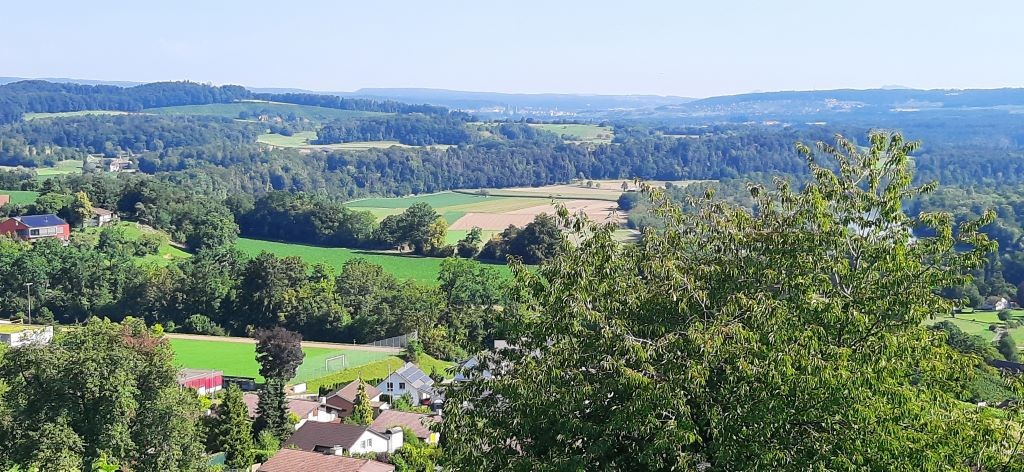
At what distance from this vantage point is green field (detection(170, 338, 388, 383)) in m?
34.9

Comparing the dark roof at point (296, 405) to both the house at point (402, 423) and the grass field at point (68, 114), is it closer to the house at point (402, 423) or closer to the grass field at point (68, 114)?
the house at point (402, 423)

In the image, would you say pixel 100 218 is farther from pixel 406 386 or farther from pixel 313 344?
pixel 406 386

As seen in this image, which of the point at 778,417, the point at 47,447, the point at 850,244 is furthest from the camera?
the point at 47,447

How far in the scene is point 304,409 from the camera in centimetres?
2856

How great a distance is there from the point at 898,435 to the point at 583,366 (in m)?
2.41

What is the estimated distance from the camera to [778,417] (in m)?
7.29

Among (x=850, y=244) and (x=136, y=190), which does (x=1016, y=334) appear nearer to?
(x=850, y=244)

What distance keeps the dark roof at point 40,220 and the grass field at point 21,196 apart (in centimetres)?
654

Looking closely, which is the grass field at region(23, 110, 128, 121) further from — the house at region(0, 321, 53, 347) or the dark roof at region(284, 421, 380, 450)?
the dark roof at region(284, 421, 380, 450)

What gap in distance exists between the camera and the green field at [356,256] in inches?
2067

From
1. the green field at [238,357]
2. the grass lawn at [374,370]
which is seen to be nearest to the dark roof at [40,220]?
the green field at [238,357]

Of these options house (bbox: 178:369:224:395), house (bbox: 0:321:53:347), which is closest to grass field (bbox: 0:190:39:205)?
house (bbox: 0:321:53:347)

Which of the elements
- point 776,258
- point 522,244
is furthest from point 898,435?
point 522,244

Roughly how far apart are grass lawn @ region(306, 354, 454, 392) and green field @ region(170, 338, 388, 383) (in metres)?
0.41
